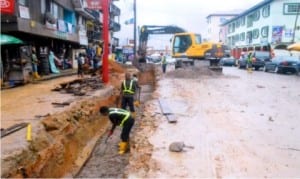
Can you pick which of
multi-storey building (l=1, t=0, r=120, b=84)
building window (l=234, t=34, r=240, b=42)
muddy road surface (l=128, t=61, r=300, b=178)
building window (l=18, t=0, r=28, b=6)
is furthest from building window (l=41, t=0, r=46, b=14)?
building window (l=234, t=34, r=240, b=42)

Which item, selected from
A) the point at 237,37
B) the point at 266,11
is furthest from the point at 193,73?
the point at 237,37

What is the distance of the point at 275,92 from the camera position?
64.2 ft

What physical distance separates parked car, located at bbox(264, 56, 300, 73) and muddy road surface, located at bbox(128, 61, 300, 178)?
41.2 feet

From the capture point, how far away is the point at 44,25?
25.6 meters

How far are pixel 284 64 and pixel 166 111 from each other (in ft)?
65.0

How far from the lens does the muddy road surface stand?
8.07 metres

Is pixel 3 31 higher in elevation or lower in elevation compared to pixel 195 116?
higher

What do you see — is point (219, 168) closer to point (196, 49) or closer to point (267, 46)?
point (196, 49)

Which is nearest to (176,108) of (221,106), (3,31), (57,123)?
(221,106)

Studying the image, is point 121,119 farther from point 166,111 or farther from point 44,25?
point 44,25

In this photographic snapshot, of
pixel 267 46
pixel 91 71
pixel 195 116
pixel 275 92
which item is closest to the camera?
pixel 195 116

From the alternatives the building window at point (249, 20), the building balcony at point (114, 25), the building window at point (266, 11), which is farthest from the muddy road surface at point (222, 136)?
the building window at point (249, 20)

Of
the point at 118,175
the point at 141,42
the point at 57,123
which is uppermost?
the point at 141,42

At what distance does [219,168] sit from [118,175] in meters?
2.32
